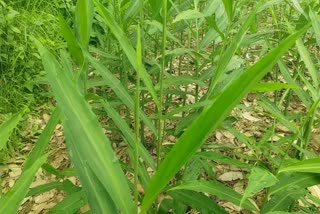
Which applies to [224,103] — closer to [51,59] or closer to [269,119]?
[51,59]

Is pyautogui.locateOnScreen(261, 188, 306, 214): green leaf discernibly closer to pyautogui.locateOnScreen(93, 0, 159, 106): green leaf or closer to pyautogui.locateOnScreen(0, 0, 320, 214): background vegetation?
pyautogui.locateOnScreen(0, 0, 320, 214): background vegetation

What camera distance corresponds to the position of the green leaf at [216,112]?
1.54ft

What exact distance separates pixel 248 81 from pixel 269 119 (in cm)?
158

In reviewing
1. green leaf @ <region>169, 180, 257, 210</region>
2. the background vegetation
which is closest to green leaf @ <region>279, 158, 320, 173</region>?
the background vegetation

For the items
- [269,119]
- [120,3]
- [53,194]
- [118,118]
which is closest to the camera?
[118,118]

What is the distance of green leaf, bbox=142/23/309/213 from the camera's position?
47cm

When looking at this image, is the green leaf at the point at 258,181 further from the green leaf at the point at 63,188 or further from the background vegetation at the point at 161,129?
the green leaf at the point at 63,188

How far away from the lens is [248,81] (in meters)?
0.47

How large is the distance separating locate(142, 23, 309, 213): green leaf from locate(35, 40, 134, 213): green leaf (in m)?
0.08

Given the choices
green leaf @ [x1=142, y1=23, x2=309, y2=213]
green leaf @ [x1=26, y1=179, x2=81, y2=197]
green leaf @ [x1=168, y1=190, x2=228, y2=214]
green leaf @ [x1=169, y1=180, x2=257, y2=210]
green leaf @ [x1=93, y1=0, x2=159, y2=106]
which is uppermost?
green leaf @ [x1=93, y1=0, x2=159, y2=106]

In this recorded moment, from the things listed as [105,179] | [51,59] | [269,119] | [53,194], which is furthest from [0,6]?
[105,179]

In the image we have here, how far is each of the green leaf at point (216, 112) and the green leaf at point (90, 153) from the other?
3.2 inches

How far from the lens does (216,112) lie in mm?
486

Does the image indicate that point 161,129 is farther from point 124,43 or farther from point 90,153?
point 90,153
